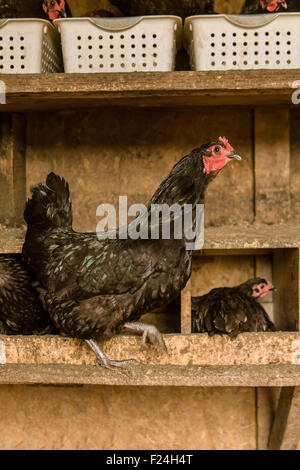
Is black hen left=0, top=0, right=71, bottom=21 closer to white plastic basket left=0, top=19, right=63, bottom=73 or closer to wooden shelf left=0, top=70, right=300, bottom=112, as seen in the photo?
white plastic basket left=0, top=19, right=63, bottom=73

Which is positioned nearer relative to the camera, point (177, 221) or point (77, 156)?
point (177, 221)

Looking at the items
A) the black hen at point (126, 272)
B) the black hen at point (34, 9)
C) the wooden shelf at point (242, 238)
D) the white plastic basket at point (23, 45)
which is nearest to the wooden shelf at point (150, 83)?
the white plastic basket at point (23, 45)

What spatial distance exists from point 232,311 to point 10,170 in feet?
2.71

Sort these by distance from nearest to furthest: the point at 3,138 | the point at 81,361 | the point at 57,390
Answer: the point at 81,361
the point at 3,138
the point at 57,390


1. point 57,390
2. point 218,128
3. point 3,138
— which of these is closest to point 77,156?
point 3,138

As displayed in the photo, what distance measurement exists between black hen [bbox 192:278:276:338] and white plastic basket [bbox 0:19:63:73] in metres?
0.78

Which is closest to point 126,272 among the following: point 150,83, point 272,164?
point 150,83

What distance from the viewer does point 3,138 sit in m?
1.38

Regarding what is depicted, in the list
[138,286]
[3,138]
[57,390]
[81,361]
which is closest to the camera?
[138,286]

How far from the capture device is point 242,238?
108cm

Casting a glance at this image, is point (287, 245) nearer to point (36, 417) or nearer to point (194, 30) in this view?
point (194, 30)

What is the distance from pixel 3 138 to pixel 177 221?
0.73 metres

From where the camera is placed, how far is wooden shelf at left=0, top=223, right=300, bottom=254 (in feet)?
3.47

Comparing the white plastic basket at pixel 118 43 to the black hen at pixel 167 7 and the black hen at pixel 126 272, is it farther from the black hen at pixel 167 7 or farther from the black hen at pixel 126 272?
the black hen at pixel 126 272
